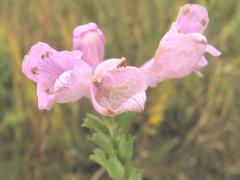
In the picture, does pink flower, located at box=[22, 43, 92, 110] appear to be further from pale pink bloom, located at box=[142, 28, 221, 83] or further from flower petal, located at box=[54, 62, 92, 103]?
pale pink bloom, located at box=[142, 28, 221, 83]

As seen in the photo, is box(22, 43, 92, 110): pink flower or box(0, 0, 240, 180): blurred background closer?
box(22, 43, 92, 110): pink flower

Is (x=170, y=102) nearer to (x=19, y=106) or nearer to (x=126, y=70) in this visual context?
(x=19, y=106)

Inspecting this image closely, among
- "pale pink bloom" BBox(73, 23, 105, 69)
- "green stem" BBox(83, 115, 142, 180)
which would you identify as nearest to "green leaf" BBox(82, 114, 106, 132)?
"green stem" BBox(83, 115, 142, 180)

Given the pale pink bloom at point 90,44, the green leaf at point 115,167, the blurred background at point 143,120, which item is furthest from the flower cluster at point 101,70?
the blurred background at point 143,120

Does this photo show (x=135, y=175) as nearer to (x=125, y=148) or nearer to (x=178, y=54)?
(x=125, y=148)

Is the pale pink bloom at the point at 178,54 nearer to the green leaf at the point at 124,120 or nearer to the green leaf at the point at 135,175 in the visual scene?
the green leaf at the point at 124,120

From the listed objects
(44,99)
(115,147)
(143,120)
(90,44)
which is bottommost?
(143,120)

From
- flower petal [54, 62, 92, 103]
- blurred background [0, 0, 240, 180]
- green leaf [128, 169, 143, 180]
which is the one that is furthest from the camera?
blurred background [0, 0, 240, 180]

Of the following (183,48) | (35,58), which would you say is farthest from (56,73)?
(183,48)
